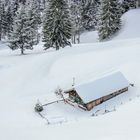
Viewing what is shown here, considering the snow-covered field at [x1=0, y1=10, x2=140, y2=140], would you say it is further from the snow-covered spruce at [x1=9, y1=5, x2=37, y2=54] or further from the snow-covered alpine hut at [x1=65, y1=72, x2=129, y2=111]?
the snow-covered spruce at [x1=9, y1=5, x2=37, y2=54]

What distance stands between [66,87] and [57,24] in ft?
57.9

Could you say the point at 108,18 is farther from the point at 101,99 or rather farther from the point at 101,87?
the point at 101,99

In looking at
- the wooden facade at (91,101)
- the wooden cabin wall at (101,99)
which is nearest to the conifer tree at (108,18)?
the wooden cabin wall at (101,99)

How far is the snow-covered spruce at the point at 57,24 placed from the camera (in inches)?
2007

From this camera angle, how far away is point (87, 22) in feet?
262

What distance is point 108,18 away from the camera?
191 ft

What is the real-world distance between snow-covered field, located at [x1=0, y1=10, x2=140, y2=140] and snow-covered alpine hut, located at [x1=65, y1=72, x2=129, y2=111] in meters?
0.78

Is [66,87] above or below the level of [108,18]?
below

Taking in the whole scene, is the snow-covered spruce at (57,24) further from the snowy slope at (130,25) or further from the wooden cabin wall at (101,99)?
the wooden cabin wall at (101,99)

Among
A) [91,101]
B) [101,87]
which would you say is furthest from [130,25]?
[91,101]

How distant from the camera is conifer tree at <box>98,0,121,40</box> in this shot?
58.4 metres

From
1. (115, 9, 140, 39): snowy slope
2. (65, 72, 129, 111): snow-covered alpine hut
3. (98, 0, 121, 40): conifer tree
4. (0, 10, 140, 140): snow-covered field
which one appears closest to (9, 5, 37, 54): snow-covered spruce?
(0, 10, 140, 140): snow-covered field

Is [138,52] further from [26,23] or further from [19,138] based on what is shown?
[19,138]

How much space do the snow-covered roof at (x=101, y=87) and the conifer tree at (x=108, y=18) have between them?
981 inches
